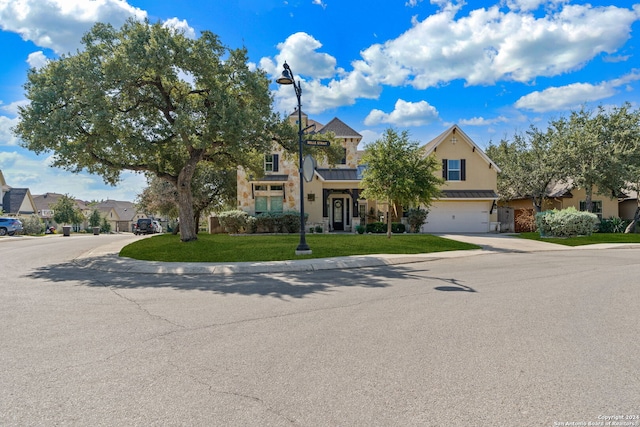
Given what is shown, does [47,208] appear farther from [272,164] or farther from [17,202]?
[272,164]

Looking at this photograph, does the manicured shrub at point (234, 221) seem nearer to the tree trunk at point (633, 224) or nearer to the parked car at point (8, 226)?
the parked car at point (8, 226)

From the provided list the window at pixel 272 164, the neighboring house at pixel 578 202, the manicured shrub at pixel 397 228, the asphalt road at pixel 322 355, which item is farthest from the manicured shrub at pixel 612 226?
the window at pixel 272 164

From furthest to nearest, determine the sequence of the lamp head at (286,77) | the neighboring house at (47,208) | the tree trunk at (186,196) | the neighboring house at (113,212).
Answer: the neighboring house at (113,212)
the neighboring house at (47,208)
the tree trunk at (186,196)
the lamp head at (286,77)

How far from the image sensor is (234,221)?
89.1 ft

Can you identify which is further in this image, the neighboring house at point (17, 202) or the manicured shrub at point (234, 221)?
the neighboring house at point (17, 202)

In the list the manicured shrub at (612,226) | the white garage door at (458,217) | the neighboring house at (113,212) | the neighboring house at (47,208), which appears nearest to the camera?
the manicured shrub at (612,226)

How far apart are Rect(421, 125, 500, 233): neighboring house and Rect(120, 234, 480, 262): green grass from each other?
9.22 m

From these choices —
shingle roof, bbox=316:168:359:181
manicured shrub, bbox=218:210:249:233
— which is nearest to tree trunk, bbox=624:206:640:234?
shingle roof, bbox=316:168:359:181

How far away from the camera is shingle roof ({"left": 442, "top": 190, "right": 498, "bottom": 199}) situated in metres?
29.4

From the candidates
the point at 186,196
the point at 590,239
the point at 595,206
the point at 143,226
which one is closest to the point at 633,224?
the point at 595,206

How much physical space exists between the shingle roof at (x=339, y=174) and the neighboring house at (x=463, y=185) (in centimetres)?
595

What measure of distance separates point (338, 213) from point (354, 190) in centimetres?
285

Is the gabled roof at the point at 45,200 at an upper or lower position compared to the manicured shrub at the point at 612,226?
upper

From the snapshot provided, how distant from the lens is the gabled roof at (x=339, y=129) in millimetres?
30578
